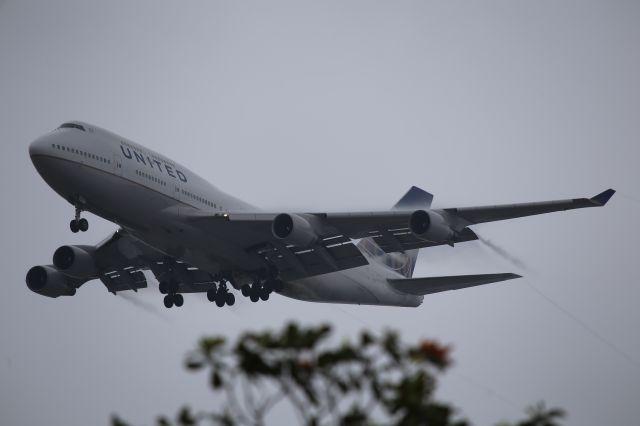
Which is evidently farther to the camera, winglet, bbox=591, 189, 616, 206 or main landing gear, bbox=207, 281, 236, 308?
main landing gear, bbox=207, 281, 236, 308

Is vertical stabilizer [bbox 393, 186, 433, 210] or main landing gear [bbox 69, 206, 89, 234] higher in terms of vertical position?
vertical stabilizer [bbox 393, 186, 433, 210]

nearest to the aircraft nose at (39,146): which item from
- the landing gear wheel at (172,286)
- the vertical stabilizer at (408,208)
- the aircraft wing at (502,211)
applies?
the landing gear wheel at (172,286)

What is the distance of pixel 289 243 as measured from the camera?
1452 inches

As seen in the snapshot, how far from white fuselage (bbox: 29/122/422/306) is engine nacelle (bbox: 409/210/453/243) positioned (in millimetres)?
8391

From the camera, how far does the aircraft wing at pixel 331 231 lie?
115 feet

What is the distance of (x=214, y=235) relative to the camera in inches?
1492

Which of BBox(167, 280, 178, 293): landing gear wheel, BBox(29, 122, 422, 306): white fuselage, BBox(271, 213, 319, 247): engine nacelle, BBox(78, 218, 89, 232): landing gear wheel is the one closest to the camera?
BBox(78, 218, 89, 232): landing gear wheel

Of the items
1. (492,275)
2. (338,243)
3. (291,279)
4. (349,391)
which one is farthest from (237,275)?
(349,391)

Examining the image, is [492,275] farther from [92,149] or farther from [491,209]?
[92,149]

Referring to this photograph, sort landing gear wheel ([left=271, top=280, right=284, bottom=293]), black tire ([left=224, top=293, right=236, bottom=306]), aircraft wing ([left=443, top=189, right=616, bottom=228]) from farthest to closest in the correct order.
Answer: black tire ([left=224, top=293, right=236, bottom=306]) → landing gear wheel ([left=271, top=280, right=284, bottom=293]) → aircraft wing ([left=443, top=189, right=616, bottom=228])

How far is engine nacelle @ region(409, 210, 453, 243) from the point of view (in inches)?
1352

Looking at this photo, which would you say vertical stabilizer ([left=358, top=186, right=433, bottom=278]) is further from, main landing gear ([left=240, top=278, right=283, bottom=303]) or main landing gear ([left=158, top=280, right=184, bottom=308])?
main landing gear ([left=158, top=280, right=184, bottom=308])

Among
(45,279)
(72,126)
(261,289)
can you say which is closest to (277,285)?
(261,289)

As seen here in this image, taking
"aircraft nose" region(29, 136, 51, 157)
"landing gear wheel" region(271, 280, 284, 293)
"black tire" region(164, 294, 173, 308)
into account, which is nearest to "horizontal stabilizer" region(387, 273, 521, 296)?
"landing gear wheel" region(271, 280, 284, 293)
